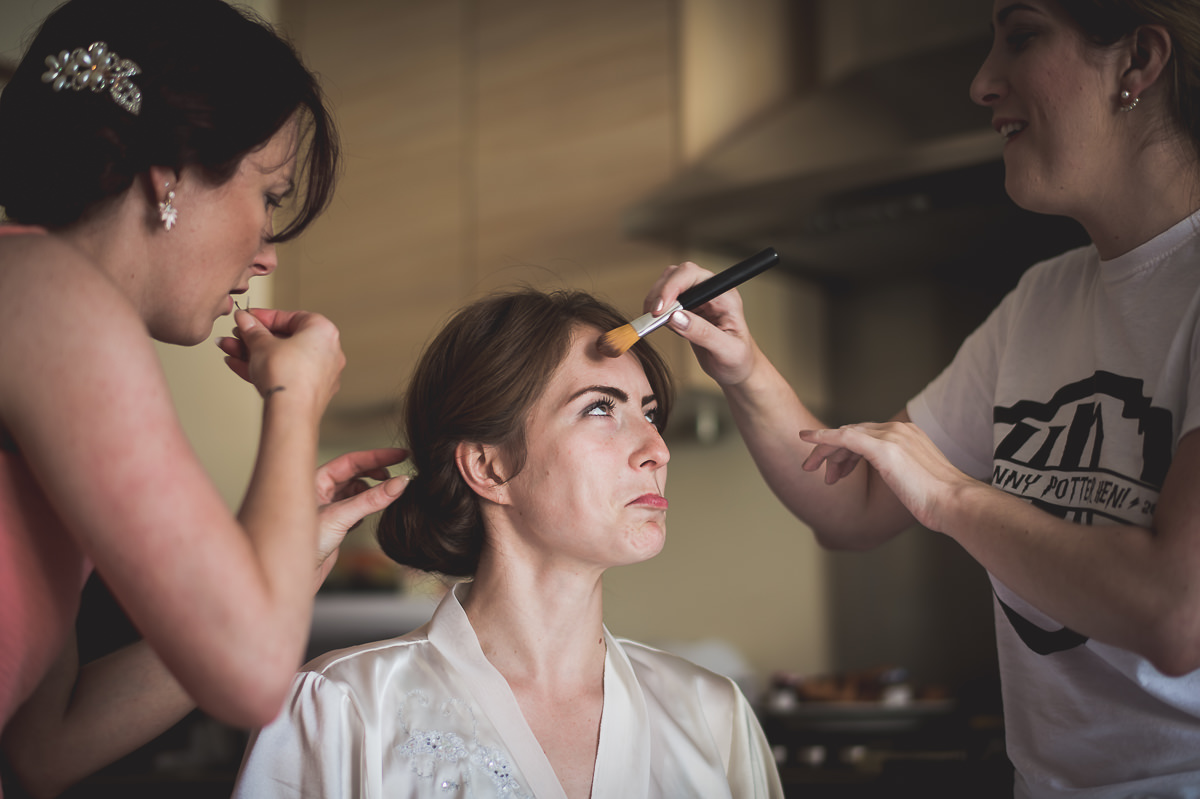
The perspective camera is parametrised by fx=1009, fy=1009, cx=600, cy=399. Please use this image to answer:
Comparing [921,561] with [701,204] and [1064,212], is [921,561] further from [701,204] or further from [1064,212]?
[1064,212]

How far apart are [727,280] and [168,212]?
2.07 ft

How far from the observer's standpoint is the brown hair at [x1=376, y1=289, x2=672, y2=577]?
4.33 ft

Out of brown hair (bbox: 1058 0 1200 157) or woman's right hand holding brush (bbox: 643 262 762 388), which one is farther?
woman's right hand holding brush (bbox: 643 262 762 388)

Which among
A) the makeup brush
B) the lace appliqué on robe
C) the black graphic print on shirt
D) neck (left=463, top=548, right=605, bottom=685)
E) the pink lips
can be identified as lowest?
the lace appliqué on robe

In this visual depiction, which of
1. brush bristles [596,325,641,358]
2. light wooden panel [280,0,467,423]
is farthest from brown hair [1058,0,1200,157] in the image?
light wooden panel [280,0,467,423]

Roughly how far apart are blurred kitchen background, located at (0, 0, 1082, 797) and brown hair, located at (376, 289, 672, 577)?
0.74m

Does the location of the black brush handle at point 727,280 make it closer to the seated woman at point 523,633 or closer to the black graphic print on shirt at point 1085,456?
the seated woman at point 523,633

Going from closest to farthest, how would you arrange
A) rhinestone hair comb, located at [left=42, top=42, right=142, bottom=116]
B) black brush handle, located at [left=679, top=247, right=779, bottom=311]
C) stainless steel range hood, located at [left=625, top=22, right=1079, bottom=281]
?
rhinestone hair comb, located at [left=42, top=42, right=142, bottom=116]
black brush handle, located at [left=679, top=247, right=779, bottom=311]
stainless steel range hood, located at [left=625, top=22, right=1079, bottom=281]

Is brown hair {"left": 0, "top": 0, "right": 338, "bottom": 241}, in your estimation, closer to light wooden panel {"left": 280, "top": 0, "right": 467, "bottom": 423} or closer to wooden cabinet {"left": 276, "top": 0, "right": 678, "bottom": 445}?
wooden cabinet {"left": 276, "top": 0, "right": 678, "bottom": 445}

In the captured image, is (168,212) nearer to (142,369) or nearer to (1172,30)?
(142,369)

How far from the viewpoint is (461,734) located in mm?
1151

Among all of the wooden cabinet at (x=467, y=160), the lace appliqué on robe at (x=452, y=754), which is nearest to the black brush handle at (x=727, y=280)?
the lace appliqué on robe at (x=452, y=754)

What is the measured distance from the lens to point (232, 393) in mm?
2168

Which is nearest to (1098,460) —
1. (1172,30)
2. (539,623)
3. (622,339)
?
(1172,30)
